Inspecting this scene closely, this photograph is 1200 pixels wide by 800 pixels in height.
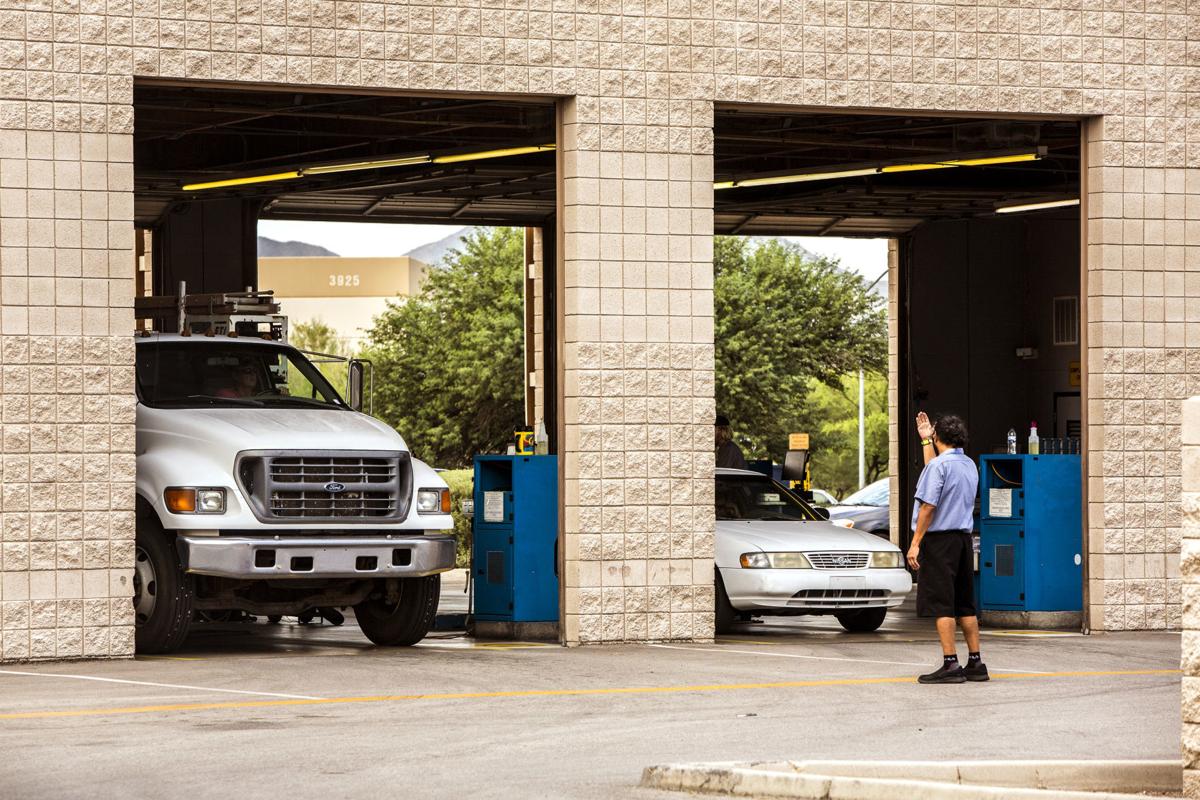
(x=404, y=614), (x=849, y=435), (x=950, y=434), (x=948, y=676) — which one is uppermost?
(x=950, y=434)

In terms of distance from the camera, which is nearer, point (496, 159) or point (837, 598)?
point (837, 598)

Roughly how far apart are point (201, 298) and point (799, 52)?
5516mm

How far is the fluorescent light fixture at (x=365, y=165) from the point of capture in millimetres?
22766

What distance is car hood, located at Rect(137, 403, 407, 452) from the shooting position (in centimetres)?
1504

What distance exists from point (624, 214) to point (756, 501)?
12.1 feet

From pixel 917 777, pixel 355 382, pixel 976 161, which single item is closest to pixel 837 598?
pixel 355 382

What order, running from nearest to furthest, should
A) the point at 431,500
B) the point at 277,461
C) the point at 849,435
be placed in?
the point at 277,461, the point at 431,500, the point at 849,435

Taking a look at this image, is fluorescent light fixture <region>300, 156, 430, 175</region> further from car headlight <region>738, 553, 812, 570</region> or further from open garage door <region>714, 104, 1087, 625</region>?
car headlight <region>738, 553, 812, 570</region>

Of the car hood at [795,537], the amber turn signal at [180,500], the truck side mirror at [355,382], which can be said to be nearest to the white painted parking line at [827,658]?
the car hood at [795,537]

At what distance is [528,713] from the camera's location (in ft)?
38.6

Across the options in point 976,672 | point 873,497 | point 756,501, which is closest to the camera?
point 976,672

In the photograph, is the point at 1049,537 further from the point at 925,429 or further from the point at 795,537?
the point at 925,429

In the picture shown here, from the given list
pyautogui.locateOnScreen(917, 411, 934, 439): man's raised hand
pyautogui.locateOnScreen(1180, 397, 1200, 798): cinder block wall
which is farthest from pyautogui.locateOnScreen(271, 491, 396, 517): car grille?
pyautogui.locateOnScreen(1180, 397, 1200, 798): cinder block wall

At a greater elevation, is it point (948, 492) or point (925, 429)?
point (925, 429)
